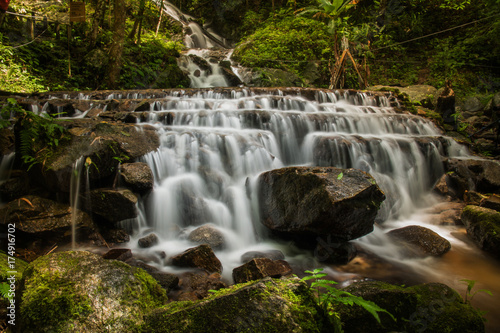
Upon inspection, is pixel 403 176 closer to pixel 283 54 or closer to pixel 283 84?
pixel 283 84

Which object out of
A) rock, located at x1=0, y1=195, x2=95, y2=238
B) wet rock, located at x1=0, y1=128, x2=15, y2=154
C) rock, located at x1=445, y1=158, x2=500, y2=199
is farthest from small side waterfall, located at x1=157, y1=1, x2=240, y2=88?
rock, located at x1=0, y1=195, x2=95, y2=238

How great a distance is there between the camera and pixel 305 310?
159 cm

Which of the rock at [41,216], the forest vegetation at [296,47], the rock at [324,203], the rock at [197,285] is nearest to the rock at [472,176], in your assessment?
the rock at [324,203]

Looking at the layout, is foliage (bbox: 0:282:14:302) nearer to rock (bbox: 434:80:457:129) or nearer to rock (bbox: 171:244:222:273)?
rock (bbox: 171:244:222:273)

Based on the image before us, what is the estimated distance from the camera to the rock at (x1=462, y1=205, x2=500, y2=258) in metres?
4.05

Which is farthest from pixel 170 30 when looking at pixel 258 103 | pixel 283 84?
pixel 258 103

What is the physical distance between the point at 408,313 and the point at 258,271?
1562 mm

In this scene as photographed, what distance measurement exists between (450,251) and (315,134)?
385cm

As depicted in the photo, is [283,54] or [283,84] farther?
[283,54]

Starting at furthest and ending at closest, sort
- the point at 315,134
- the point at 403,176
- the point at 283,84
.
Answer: the point at 283,84 < the point at 315,134 < the point at 403,176

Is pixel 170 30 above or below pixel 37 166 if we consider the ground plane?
above

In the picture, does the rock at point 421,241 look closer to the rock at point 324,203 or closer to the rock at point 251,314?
the rock at point 324,203

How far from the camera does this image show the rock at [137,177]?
14.9 ft

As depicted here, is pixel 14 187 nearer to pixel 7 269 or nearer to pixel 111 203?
pixel 111 203
